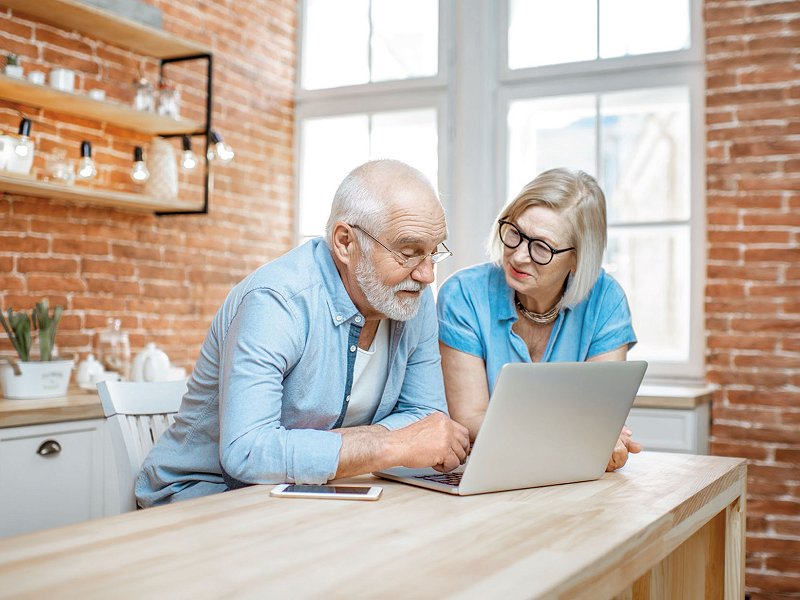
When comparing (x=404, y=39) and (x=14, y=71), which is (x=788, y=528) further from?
(x=14, y=71)

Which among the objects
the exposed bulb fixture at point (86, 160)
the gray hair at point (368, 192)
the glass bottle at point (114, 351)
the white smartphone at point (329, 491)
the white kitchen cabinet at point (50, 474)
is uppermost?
the exposed bulb fixture at point (86, 160)

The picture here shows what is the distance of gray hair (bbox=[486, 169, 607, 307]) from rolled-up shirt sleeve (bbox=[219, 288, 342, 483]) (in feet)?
2.57

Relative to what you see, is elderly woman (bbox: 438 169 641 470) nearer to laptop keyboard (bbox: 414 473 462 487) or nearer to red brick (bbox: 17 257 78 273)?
laptop keyboard (bbox: 414 473 462 487)

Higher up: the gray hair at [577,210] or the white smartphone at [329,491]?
the gray hair at [577,210]

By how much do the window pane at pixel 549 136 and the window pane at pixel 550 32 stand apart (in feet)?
0.69

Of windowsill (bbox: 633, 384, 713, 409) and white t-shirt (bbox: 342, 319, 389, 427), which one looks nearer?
white t-shirt (bbox: 342, 319, 389, 427)

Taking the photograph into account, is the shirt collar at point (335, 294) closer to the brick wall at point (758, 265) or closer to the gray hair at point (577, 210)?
the gray hair at point (577, 210)

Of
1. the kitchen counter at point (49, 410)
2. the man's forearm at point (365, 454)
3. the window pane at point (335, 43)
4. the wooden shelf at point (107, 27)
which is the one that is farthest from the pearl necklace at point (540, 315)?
the window pane at point (335, 43)

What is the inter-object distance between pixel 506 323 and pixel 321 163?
273 centimetres

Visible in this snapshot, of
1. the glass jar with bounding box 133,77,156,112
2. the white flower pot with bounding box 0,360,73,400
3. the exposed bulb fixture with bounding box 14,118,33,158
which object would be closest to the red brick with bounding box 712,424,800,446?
the white flower pot with bounding box 0,360,73,400

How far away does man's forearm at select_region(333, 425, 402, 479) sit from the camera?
4.75 feet

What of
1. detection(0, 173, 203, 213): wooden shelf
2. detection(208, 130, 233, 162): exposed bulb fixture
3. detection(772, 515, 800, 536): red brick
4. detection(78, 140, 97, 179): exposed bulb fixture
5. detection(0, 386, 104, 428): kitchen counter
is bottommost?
detection(772, 515, 800, 536): red brick

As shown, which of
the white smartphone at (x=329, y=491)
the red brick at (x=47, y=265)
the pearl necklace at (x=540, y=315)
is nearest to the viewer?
the white smartphone at (x=329, y=491)

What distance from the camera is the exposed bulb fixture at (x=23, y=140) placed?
9.50 ft
